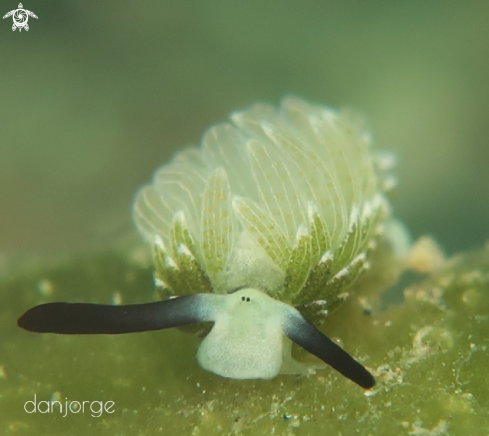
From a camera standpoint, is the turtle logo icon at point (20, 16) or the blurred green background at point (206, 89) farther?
the turtle logo icon at point (20, 16)

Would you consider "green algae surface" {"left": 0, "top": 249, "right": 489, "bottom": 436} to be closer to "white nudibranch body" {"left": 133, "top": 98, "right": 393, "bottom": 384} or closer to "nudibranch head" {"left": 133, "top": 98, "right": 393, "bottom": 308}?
"white nudibranch body" {"left": 133, "top": 98, "right": 393, "bottom": 384}

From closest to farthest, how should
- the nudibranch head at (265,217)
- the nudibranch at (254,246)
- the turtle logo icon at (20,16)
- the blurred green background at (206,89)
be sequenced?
the nudibranch at (254,246) < the nudibranch head at (265,217) < the blurred green background at (206,89) < the turtle logo icon at (20,16)

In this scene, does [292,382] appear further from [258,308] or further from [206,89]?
[206,89]

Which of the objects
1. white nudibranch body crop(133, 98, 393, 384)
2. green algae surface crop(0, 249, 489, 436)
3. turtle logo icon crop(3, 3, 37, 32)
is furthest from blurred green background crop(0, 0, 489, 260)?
white nudibranch body crop(133, 98, 393, 384)

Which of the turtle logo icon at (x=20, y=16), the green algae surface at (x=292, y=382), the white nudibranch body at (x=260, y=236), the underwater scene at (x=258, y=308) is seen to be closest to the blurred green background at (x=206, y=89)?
the turtle logo icon at (x=20, y=16)

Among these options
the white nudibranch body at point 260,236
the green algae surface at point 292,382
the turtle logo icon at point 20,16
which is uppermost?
the turtle logo icon at point 20,16

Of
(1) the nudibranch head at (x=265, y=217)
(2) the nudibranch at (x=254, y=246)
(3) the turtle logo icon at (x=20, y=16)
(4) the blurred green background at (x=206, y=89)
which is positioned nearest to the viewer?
(2) the nudibranch at (x=254, y=246)

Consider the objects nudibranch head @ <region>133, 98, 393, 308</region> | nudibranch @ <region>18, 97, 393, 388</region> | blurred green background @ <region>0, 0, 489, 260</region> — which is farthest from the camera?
blurred green background @ <region>0, 0, 489, 260</region>

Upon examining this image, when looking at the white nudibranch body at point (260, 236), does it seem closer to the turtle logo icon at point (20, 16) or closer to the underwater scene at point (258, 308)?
the underwater scene at point (258, 308)
